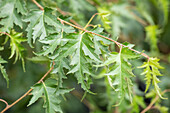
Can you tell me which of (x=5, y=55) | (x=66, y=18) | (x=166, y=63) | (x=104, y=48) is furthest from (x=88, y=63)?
(x=166, y=63)

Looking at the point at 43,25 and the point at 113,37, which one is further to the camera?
the point at 113,37

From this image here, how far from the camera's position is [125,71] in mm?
477

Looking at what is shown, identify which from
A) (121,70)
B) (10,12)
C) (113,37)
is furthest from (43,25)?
(113,37)

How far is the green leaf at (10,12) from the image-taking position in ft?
1.83

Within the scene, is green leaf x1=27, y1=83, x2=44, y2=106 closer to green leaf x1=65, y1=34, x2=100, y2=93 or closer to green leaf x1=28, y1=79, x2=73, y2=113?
green leaf x1=28, y1=79, x2=73, y2=113

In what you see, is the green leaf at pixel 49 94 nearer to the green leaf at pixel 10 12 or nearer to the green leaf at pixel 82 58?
the green leaf at pixel 82 58

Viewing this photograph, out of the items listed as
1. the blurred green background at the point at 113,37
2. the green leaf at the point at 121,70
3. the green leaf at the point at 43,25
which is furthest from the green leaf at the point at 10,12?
the green leaf at the point at 121,70

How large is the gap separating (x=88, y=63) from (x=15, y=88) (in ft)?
3.23

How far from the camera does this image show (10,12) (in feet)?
1.86

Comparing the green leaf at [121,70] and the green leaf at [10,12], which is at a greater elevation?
the green leaf at [10,12]

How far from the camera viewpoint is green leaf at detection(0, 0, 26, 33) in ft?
1.83

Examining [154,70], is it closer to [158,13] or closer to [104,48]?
[104,48]

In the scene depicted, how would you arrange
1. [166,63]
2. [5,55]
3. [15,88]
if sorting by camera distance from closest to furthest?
[5,55] → [15,88] → [166,63]

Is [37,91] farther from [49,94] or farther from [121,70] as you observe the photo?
[121,70]
